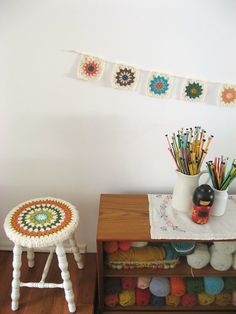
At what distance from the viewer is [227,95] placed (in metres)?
1.34

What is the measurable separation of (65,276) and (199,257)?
590mm

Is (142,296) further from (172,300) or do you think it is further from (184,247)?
(184,247)

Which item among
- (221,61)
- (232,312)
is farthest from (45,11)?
(232,312)

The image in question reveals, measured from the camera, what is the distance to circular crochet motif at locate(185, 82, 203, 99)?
1315 millimetres

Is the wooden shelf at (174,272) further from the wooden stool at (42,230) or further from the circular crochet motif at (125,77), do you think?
the circular crochet motif at (125,77)

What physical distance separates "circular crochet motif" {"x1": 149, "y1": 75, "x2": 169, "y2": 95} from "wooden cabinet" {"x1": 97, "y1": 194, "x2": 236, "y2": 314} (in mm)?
512

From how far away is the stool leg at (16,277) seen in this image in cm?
125

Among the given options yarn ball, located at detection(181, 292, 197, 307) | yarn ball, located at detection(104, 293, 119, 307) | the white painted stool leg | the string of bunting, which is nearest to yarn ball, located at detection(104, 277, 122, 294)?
yarn ball, located at detection(104, 293, 119, 307)

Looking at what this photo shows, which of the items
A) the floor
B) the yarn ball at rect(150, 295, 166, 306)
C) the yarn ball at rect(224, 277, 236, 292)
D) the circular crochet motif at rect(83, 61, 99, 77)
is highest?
the circular crochet motif at rect(83, 61, 99, 77)

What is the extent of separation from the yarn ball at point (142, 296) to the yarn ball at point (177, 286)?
0.12m

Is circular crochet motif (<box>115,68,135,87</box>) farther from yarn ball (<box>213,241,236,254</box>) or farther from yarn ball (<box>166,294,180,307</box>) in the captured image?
yarn ball (<box>166,294,180,307</box>)

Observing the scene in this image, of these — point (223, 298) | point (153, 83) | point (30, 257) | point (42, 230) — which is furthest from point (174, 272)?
point (153, 83)

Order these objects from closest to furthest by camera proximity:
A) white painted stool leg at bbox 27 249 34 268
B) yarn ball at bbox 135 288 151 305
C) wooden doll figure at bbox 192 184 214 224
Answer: wooden doll figure at bbox 192 184 214 224 → yarn ball at bbox 135 288 151 305 → white painted stool leg at bbox 27 249 34 268

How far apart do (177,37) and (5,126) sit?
88 cm
